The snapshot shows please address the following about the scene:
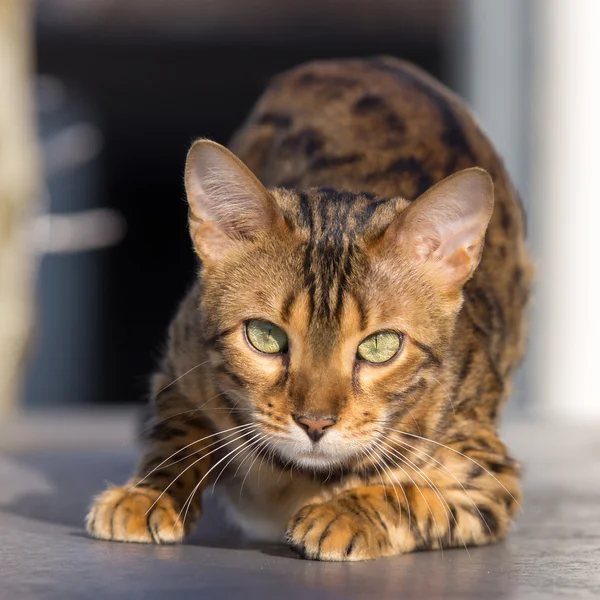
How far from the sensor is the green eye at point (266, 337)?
2395mm

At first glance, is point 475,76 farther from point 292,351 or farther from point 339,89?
point 292,351

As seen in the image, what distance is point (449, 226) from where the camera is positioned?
254 cm

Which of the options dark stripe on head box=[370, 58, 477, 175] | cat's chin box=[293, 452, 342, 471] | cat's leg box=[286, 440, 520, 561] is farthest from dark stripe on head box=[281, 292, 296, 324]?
dark stripe on head box=[370, 58, 477, 175]

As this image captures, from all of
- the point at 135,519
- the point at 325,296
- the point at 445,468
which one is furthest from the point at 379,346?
the point at 135,519

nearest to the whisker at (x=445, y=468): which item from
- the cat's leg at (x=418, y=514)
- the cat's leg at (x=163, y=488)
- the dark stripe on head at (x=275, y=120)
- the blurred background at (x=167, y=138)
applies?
the cat's leg at (x=418, y=514)

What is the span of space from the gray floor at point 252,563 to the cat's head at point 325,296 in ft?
0.83

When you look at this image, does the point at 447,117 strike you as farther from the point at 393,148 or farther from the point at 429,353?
the point at 429,353

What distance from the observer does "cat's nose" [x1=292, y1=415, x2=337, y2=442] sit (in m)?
2.25

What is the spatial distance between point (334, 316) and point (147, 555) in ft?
1.87

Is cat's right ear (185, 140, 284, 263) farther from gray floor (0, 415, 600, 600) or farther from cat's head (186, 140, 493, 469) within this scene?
gray floor (0, 415, 600, 600)

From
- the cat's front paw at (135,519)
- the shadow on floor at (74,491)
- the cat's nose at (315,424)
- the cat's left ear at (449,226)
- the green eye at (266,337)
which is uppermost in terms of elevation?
the cat's left ear at (449,226)

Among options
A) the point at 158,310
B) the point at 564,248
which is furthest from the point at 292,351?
the point at 158,310

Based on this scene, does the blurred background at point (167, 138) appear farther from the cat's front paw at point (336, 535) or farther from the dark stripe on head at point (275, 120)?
the cat's front paw at point (336, 535)

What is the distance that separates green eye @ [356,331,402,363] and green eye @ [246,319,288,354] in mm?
152
